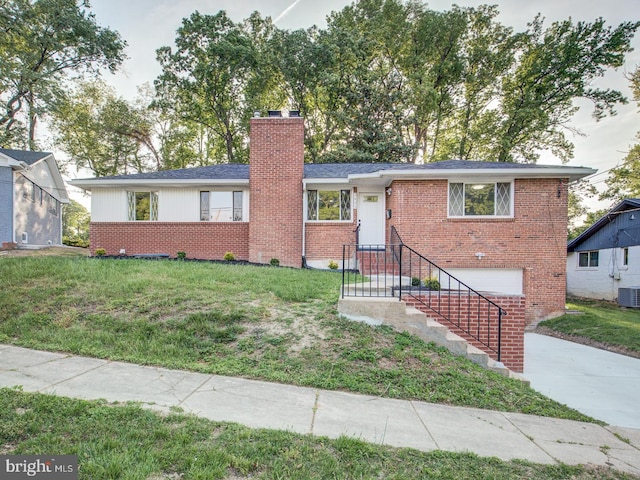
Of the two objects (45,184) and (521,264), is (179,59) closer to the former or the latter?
(45,184)

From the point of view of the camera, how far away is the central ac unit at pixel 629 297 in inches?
506

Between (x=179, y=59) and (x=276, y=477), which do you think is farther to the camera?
(x=179, y=59)

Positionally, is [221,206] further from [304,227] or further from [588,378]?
[588,378]

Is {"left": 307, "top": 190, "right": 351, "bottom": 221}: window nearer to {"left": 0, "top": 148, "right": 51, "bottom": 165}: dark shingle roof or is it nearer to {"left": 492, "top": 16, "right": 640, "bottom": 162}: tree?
{"left": 492, "top": 16, "right": 640, "bottom": 162}: tree

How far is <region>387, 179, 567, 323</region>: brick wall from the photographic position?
9.42 metres

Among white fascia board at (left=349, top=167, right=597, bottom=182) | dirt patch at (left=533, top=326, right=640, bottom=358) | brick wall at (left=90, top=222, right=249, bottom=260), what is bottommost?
dirt patch at (left=533, top=326, right=640, bottom=358)

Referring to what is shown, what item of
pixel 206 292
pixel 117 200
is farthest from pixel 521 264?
pixel 117 200

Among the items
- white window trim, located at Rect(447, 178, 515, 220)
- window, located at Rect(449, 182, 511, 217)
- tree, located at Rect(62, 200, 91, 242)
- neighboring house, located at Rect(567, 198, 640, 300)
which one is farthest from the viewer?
tree, located at Rect(62, 200, 91, 242)

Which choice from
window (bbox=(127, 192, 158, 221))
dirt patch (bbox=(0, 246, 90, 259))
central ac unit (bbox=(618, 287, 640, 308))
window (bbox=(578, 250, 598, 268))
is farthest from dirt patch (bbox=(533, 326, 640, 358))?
dirt patch (bbox=(0, 246, 90, 259))

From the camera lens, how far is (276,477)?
1989 millimetres

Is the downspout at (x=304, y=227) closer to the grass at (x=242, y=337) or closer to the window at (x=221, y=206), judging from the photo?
the window at (x=221, y=206)

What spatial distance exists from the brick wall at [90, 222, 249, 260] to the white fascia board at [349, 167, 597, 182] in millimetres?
5913

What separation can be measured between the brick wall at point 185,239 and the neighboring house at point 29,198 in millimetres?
7337

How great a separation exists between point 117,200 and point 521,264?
14.6 metres
